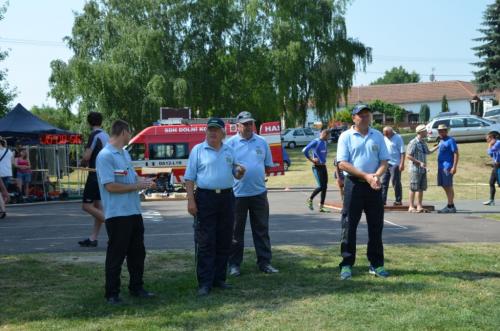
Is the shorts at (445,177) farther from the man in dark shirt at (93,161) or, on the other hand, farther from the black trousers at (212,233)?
the black trousers at (212,233)

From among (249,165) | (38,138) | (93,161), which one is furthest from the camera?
(38,138)

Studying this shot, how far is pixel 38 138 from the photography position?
74.0ft

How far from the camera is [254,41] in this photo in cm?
4459

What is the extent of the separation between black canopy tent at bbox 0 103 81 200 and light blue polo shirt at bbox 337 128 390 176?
53.3ft

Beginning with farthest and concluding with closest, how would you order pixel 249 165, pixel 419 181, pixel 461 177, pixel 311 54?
pixel 311 54
pixel 461 177
pixel 419 181
pixel 249 165

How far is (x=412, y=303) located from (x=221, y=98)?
37.6m

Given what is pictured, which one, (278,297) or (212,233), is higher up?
(212,233)

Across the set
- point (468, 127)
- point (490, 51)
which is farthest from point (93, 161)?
point (490, 51)

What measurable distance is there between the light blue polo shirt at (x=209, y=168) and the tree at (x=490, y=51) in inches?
2053

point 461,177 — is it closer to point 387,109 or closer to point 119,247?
point 119,247

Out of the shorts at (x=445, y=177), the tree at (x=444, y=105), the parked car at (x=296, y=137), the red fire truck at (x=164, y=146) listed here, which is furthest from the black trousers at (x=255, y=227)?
the tree at (x=444, y=105)

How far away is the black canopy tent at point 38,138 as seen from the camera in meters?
21.7

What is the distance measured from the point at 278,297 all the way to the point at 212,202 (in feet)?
3.78

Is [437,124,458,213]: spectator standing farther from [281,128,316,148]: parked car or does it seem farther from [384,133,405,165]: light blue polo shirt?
[281,128,316,148]: parked car
